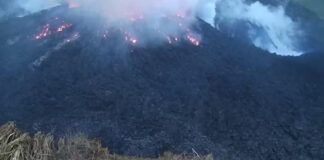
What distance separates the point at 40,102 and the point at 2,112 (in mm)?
1833

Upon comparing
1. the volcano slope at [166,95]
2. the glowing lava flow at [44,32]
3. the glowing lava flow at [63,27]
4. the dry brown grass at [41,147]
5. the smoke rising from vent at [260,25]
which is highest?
the dry brown grass at [41,147]

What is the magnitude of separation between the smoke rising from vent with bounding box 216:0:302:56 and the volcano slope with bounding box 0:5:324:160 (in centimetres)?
498

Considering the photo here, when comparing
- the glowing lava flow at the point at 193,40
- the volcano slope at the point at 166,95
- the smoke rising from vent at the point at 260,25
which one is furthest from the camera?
the smoke rising from vent at the point at 260,25

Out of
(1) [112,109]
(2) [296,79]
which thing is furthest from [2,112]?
(2) [296,79]

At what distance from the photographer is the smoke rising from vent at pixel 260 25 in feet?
121

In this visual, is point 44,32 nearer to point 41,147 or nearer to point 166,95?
point 166,95

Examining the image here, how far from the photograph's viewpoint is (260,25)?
38.4 metres

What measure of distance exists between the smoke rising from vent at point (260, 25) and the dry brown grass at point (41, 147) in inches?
1149

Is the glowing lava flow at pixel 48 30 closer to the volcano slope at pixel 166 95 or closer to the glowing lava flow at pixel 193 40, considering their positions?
the volcano slope at pixel 166 95

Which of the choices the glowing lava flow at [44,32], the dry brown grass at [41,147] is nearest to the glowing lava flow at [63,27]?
the glowing lava flow at [44,32]

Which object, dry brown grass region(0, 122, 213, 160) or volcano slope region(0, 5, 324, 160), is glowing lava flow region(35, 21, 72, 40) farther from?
dry brown grass region(0, 122, 213, 160)

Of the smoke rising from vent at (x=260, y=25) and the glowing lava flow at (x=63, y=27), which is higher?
the smoke rising from vent at (x=260, y=25)

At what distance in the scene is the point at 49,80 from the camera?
25.9m

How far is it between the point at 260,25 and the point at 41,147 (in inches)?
1280
